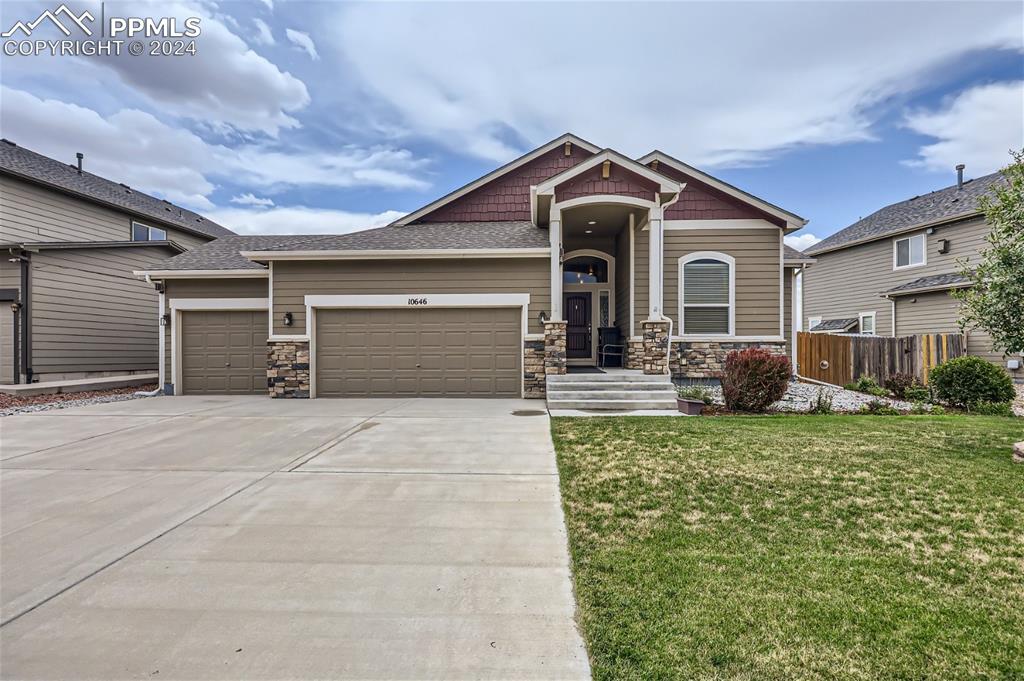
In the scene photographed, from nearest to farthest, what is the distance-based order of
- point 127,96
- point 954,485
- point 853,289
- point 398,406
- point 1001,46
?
1. point 954,485
2. point 398,406
3. point 127,96
4. point 1001,46
5. point 853,289

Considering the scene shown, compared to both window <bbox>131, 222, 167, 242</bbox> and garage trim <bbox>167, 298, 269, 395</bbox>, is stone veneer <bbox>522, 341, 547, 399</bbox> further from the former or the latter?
window <bbox>131, 222, 167, 242</bbox>

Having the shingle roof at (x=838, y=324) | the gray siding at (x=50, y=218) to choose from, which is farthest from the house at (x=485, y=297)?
the shingle roof at (x=838, y=324)

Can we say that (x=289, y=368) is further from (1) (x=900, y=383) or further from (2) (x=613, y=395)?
(1) (x=900, y=383)

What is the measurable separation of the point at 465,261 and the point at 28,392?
36.1 ft

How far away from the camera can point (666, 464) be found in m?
4.88

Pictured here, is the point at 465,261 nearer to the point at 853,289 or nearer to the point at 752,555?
the point at 752,555

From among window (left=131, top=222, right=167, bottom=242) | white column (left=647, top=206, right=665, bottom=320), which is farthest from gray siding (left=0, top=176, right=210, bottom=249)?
white column (left=647, top=206, right=665, bottom=320)

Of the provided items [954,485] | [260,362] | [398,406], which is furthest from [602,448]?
[260,362]

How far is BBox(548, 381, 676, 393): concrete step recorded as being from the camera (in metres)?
9.27

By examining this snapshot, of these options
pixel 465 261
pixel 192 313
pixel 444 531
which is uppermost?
pixel 465 261

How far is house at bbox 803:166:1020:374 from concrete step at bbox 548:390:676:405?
33.5 feet

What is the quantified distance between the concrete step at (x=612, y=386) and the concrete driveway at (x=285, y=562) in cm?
359

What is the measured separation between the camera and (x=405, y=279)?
416 inches

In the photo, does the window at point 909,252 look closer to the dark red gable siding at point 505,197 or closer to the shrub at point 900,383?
the shrub at point 900,383
